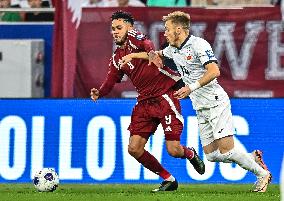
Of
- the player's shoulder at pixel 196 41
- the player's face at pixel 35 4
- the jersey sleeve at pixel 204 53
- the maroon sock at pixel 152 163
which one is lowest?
the maroon sock at pixel 152 163

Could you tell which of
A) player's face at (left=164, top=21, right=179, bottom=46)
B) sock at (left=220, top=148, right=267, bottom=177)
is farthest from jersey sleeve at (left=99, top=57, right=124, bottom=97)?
sock at (left=220, top=148, right=267, bottom=177)

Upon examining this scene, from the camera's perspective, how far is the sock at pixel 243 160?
44.0ft

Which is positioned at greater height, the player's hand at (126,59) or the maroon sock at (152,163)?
the player's hand at (126,59)

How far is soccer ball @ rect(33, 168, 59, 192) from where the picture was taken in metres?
13.8

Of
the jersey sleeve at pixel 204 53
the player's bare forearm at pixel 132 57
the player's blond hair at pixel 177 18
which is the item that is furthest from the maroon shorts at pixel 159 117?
the player's blond hair at pixel 177 18

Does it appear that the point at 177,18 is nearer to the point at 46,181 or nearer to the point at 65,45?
the point at 46,181

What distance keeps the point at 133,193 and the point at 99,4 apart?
398cm

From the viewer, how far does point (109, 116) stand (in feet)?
52.5

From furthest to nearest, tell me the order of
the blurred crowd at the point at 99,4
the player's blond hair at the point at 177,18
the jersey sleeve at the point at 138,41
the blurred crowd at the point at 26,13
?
the blurred crowd at the point at 26,13 → the blurred crowd at the point at 99,4 → the jersey sleeve at the point at 138,41 → the player's blond hair at the point at 177,18

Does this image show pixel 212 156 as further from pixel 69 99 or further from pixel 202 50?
pixel 69 99

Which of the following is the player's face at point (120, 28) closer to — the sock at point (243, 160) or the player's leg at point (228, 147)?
the player's leg at point (228, 147)

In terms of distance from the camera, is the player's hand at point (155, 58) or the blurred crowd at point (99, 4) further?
the blurred crowd at point (99, 4)

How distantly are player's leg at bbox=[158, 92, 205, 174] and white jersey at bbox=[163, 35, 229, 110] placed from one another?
0.50 m

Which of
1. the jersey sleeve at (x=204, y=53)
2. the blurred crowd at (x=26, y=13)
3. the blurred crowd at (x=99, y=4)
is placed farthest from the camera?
the blurred crowd at (x=26, y=13)
